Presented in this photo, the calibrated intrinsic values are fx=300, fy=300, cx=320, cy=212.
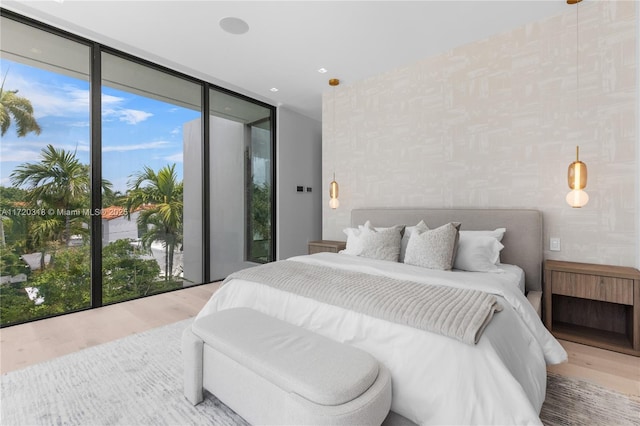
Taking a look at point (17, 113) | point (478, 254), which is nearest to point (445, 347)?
point (478, 254)

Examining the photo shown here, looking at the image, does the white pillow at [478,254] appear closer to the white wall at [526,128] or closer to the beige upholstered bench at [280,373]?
the white wall at [526,128]

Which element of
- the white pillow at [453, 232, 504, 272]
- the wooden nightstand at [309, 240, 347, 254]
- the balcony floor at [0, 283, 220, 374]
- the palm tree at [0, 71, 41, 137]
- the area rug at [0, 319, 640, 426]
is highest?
the palm tree at [0, 71, 41, 137]

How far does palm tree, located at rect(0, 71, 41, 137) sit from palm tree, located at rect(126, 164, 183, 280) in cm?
97

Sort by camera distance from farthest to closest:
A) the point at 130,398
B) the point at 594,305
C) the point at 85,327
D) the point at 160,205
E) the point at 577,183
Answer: the point at 160,205 < the point at 85,327 < the point at 594,305 < the point at 577,183 < the point at 130,398

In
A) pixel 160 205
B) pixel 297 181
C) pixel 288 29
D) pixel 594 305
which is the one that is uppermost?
pixel 288 29

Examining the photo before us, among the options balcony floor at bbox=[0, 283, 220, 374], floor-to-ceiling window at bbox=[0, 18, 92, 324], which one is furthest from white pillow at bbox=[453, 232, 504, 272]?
floor-to-ceiling window at bbox=[0, 18, 92, 324]

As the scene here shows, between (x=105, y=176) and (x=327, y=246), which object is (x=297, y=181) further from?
(x=105, y=176)

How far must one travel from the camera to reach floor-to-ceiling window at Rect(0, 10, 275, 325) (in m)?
2.79

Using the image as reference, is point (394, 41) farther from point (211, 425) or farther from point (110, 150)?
point (211, 425)

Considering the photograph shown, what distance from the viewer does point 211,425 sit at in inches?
61.3

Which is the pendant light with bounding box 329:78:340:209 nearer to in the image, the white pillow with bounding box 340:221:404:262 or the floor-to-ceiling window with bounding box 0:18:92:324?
the white pillow with bounding box 340:221:404:262

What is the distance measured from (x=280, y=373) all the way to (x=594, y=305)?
2.93 metres

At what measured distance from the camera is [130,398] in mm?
1745

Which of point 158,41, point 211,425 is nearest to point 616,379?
point 211,425
